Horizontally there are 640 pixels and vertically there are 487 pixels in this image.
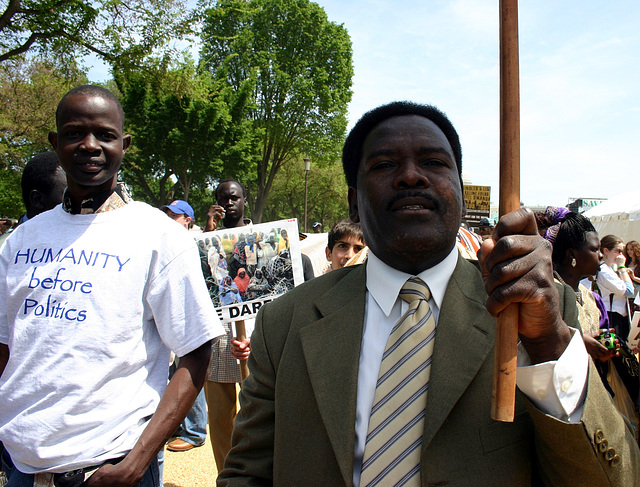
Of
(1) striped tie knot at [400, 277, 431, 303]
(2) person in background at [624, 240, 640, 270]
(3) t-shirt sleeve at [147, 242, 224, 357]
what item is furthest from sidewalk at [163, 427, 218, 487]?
(2) person in background at [624, 240, 640, 270]

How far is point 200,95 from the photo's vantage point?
49.4 ft

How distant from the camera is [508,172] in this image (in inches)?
43.8

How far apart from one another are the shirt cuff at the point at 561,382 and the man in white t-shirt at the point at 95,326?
1.25 meters

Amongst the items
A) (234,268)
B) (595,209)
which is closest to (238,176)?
(595,209)

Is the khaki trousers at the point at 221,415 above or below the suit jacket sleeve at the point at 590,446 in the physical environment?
below

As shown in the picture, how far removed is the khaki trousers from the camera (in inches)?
148

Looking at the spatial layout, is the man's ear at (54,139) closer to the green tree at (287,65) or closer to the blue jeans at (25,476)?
the blue jeans at (25,476)

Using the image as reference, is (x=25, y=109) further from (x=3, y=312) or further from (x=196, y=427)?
(x=3, y=312)

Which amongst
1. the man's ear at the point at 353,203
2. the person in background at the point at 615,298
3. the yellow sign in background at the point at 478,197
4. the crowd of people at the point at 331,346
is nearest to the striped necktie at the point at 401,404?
the crowd of people at the point at 331,346

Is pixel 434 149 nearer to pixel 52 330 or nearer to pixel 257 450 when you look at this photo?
pixel 257 450

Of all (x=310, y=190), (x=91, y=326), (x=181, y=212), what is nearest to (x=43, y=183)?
(x=91, y=326)

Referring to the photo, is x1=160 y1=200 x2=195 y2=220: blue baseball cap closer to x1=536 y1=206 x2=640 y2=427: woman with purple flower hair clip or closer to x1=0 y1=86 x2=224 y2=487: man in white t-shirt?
x1=0 y1=86 x2=224 y2=487: man in white t-shirt

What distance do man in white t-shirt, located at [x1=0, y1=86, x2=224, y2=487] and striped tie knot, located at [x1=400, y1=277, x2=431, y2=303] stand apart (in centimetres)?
86

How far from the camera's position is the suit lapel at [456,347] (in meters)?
1.30
